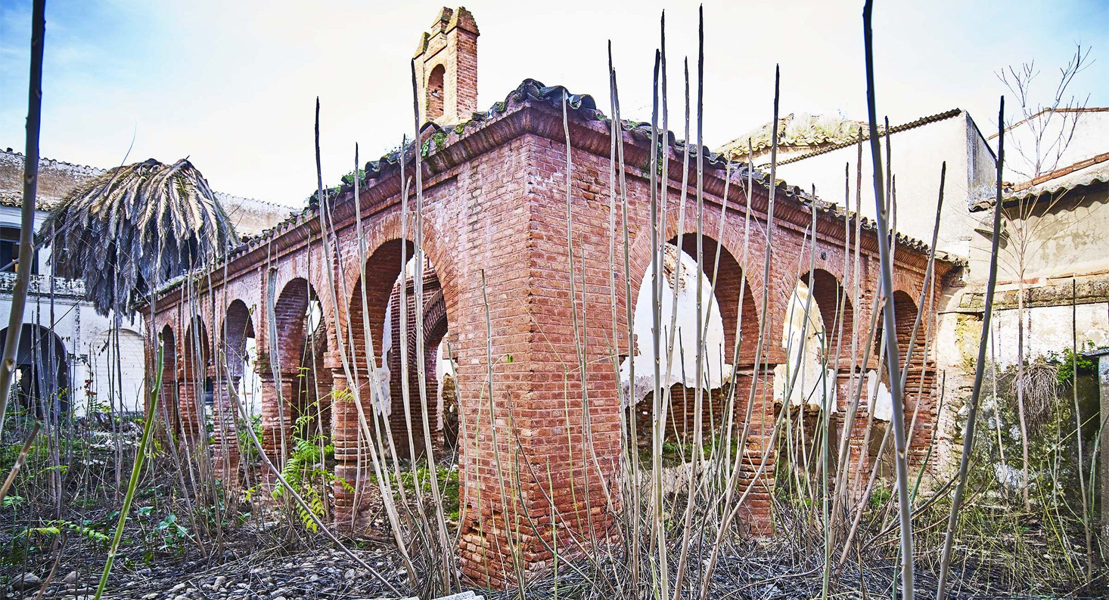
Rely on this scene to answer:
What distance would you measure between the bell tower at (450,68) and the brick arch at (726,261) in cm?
731

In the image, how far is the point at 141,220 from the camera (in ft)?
41.5

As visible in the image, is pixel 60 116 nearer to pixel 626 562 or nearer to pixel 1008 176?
pixel 626 562

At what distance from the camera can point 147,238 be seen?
12.8m

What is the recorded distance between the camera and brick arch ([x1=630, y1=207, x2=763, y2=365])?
20.3 feet

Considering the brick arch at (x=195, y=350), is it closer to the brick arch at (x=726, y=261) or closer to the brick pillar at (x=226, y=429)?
the brick pillar at (x=226, y=429)

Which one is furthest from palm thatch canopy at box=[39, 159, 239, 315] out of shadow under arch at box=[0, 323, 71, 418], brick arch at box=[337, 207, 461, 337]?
brick arch at box=[337, 207, 461, 337]

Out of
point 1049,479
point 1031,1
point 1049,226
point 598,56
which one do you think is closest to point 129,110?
point 598,56

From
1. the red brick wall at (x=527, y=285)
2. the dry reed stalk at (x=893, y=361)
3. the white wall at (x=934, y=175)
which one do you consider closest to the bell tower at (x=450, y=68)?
the white wall at (x=934, y=175)

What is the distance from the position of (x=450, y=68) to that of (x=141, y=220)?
21.2 ft

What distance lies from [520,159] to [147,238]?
10288 mm

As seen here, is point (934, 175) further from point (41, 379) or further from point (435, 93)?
point (41, 379)

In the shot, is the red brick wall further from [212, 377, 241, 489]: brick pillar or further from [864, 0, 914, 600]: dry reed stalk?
[864, 0, 914, 600]: dry reed stalk

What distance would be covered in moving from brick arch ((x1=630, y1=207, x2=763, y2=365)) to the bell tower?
288 inches

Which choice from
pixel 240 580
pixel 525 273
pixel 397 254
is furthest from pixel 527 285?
pixel 240 580
